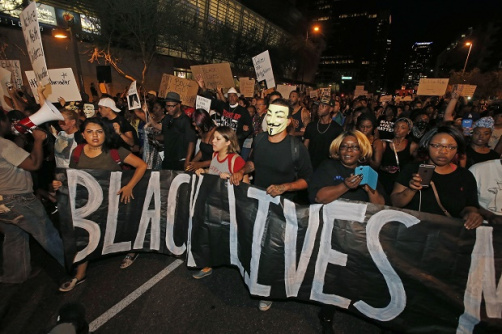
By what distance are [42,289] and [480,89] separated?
48655mm

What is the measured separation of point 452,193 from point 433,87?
34.7 ft

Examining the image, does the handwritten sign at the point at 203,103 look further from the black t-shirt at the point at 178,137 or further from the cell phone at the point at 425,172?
the cell phone at the point at 425,172

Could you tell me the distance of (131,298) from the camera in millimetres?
3059

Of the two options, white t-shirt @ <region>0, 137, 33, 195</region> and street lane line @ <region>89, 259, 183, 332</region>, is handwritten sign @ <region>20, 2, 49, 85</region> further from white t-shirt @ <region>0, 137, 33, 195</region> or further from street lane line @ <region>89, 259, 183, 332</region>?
street lane line @ <region>89, 259, 183, 332</region>

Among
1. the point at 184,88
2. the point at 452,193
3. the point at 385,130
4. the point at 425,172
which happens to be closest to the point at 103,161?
the point at 425,172

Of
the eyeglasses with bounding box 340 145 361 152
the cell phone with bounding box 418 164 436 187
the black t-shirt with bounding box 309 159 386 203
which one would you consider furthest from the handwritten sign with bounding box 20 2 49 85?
the cell phone with bounding box 418 164 436 187

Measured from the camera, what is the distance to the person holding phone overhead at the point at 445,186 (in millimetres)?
2486

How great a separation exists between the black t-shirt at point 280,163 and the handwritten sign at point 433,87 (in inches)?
402

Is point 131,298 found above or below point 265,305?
below

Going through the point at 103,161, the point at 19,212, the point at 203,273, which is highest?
the point at 103,161

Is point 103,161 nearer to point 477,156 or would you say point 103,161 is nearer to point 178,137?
point 178,137

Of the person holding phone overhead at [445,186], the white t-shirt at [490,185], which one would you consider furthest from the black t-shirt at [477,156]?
the person holding phone overhead at [445,186]

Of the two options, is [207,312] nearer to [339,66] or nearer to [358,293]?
[358,293]

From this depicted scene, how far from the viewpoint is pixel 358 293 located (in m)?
2.58
